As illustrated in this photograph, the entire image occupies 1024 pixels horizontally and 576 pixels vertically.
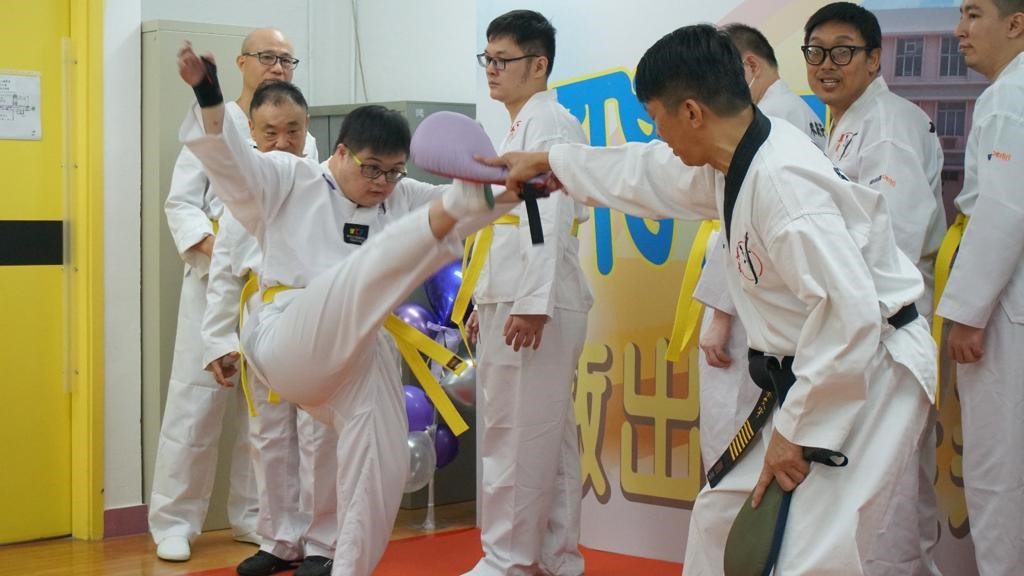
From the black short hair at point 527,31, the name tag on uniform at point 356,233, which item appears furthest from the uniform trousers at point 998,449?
the name tag on uniform at point 356,233

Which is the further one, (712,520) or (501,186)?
(501,186)

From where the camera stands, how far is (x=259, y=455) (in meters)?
4.22

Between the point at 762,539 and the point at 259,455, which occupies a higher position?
the point at 762,539

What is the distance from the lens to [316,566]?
394 centimetres

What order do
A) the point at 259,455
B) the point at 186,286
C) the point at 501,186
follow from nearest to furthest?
the point at 501,186 → the point at 259,455 → the point at 186,286

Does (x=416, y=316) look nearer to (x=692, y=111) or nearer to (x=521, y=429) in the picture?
(x=521, y=429)

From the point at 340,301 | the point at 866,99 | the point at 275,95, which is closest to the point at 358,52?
A: the point at 275,95

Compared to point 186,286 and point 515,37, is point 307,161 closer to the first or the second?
point 515,37

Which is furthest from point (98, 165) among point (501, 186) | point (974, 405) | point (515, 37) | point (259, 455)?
point (974, 405)

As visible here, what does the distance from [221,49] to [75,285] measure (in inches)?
42.9

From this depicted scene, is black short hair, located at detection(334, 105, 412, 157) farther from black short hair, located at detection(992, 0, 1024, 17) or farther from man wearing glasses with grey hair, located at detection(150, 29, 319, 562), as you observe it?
black short hair, located at detection(992, 0, 1024, 17)

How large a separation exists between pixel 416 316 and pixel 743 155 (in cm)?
263

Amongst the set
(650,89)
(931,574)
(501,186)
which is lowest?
(931,574)

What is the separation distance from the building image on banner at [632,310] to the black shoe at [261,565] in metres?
1.15
